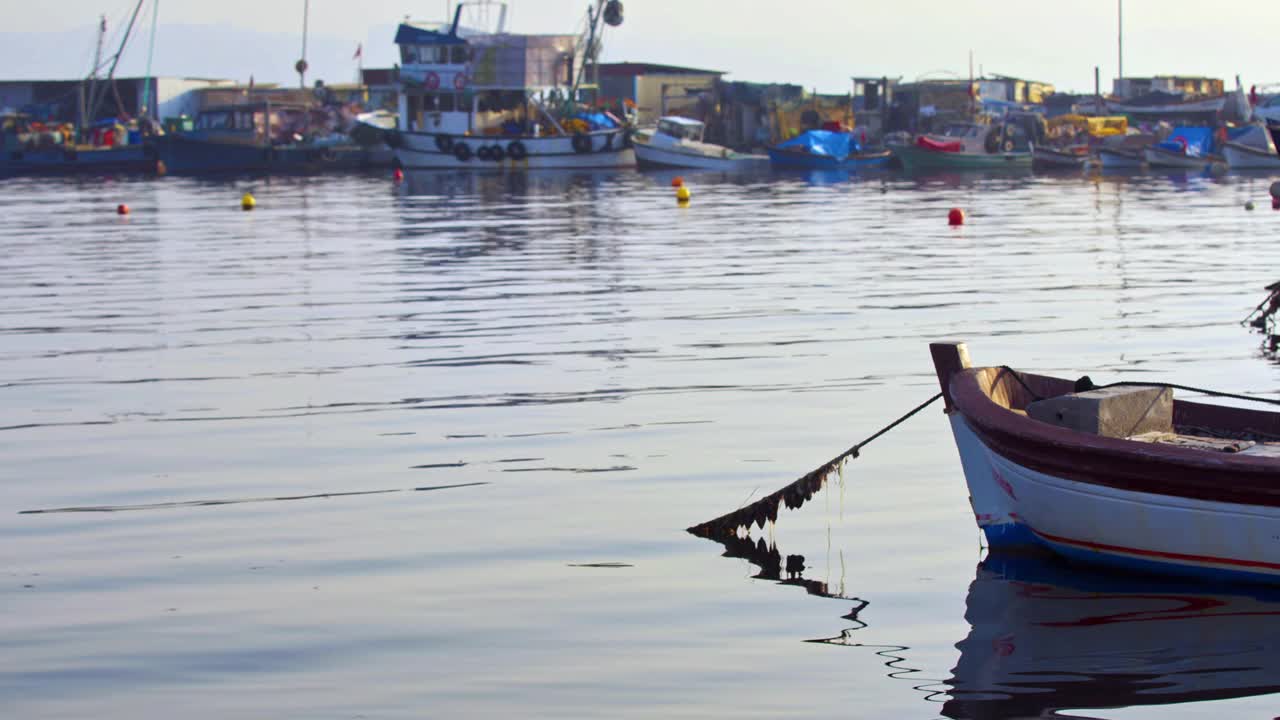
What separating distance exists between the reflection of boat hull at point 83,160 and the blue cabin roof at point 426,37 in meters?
14.0

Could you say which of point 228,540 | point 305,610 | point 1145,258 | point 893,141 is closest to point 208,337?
point 228,540

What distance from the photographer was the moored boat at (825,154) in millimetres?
74188

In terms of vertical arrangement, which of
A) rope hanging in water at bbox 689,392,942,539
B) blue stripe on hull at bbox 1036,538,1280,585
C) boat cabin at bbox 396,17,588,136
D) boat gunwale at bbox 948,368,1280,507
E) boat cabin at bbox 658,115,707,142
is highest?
boat cabin at bbox 396,17,588,136

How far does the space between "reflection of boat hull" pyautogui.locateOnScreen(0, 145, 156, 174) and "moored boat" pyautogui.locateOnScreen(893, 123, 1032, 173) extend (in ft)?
115

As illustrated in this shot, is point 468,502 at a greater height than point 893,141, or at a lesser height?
lesser

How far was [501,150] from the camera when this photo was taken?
7362 centimetres

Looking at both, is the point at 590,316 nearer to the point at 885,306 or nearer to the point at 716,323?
the point at 716,323

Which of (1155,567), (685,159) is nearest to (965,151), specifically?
(685,159)

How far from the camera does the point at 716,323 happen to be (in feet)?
61.2

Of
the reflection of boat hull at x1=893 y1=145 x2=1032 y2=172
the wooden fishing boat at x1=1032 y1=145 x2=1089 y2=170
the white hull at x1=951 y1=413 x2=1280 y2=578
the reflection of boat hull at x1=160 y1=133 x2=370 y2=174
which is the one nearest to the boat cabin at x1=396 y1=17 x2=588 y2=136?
the reflection of boat hull at x1=160 y1=133 x2=370 y2=174

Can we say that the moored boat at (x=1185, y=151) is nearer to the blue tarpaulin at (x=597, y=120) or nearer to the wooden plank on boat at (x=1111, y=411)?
the blue tarpaulin at (x=597, y=120)

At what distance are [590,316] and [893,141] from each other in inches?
2664

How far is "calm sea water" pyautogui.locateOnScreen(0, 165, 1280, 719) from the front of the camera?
22.2ft

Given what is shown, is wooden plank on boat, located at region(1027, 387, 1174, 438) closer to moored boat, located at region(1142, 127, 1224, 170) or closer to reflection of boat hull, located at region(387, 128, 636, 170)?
moored boat, located at region(1142, 127, 1224, 170)
